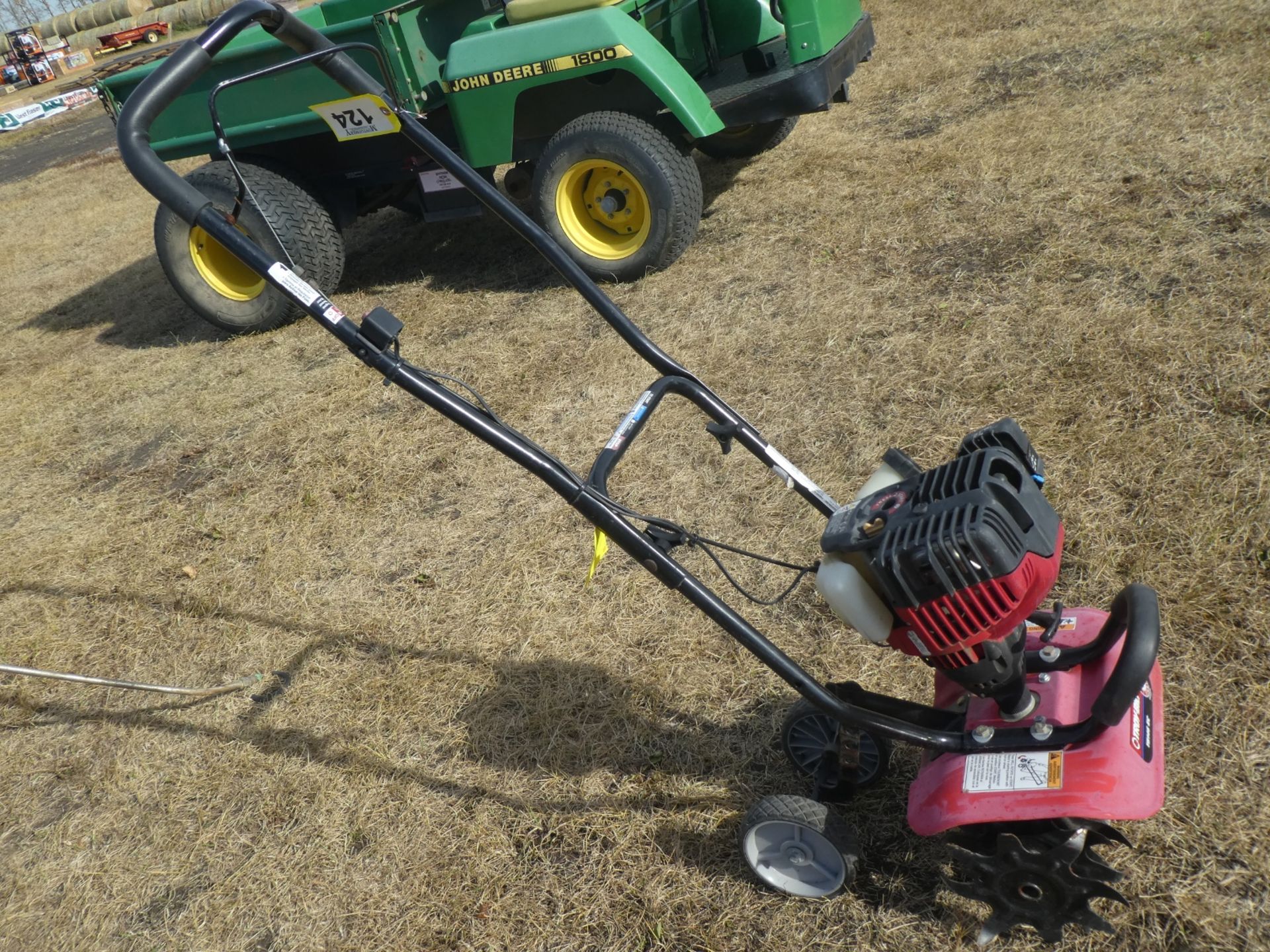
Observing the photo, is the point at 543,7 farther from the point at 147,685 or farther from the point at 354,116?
the point at 147,685

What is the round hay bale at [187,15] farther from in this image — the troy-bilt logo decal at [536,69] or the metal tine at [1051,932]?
the metal tine at [1051,932]

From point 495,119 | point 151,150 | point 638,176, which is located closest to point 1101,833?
point 151,150

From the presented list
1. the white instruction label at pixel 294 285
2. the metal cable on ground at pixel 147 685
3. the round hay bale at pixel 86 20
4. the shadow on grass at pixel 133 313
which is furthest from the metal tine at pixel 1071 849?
the round hay bale at pixel 86 20

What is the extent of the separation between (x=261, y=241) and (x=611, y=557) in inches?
112

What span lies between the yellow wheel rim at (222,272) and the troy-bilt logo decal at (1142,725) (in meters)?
4.53

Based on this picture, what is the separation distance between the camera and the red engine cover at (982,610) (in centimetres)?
138

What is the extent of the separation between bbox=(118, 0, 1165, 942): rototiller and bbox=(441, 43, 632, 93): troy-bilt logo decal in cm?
239

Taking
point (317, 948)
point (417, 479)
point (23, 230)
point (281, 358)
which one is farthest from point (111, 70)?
point (317, 948)

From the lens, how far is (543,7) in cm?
426

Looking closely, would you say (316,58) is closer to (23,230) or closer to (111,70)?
(23,230)

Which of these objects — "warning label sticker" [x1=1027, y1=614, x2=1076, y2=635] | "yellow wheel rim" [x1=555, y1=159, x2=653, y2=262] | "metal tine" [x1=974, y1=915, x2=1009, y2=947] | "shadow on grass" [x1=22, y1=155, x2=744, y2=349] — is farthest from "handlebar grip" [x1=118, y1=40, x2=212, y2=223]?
"shadow on grass" [x1=22, y1=155, x2=744, y2=349]

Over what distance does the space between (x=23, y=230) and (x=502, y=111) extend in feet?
22.6

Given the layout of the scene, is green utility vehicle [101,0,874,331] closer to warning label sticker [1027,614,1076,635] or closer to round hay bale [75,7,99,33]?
warning label sticker [1027,614,1076,635]

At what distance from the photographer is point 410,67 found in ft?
14.4
